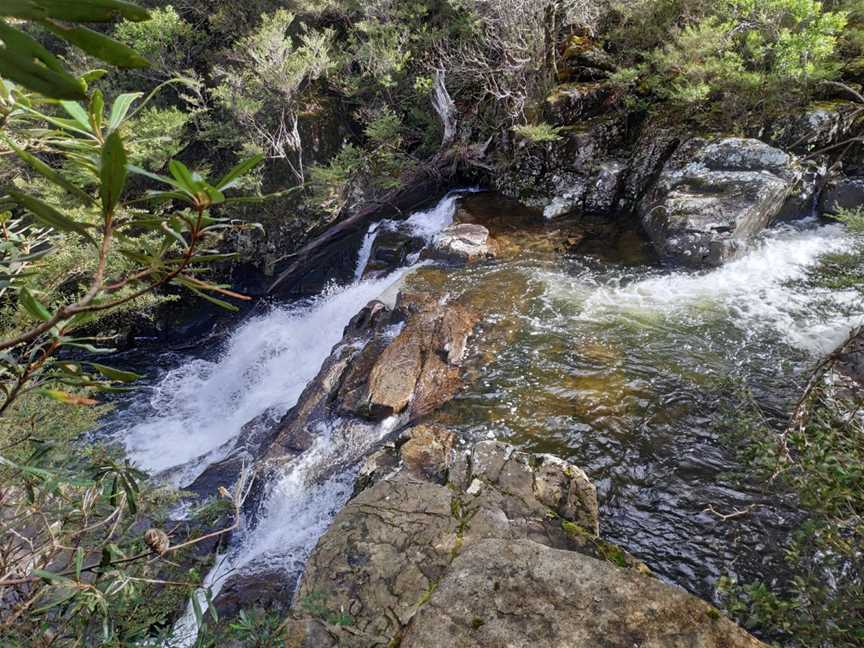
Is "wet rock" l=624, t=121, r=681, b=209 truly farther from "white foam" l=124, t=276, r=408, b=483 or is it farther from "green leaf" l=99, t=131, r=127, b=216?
"green leaf" l=99, t=131, r=127, b=216

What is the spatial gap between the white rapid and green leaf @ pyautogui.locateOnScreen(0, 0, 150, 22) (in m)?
3.28

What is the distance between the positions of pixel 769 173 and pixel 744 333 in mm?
3532

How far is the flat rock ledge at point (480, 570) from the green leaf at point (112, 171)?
185cm

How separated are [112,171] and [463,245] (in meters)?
8.21

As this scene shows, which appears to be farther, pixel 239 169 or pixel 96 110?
pixel 96 110

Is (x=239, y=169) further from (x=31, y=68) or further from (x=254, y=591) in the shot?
(x=254, y=591)

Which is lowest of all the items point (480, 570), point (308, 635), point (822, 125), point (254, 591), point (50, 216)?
point (254, 591)

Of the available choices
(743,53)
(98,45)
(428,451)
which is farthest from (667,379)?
(743,53)

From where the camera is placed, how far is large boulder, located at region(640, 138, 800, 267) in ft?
23.5

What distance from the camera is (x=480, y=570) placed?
1986mm

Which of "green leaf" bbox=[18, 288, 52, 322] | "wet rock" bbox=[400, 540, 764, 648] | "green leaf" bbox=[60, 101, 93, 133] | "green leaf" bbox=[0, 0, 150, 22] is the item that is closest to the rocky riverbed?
"wet rock" bbox=[400, 540, 764, 648]

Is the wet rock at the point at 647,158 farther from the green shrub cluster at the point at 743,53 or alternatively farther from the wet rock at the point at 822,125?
the wet rock at the point at 822,125

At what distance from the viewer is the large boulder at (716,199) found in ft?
23.5

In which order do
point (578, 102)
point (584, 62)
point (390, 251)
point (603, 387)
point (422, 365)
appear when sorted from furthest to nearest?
point (584, 62) < point (578, 102) < point (390, 251) < point (422, 365) < point (603, 387)
